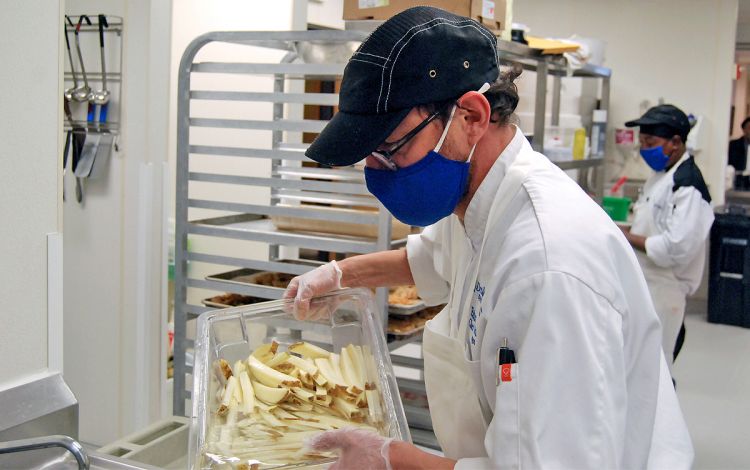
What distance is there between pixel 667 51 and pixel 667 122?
3.07m

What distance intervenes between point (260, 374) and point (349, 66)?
2.17ft

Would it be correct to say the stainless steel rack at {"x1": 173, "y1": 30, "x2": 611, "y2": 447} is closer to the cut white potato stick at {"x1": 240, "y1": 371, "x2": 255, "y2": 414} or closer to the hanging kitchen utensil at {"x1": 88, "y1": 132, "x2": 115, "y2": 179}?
the hanging kitchen utensil at {"x1": 88, "y1": 132, "x2": 115, "y2": 179}

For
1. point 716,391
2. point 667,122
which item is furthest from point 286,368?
point 716,391

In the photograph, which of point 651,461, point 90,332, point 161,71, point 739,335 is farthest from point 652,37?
point 651,461

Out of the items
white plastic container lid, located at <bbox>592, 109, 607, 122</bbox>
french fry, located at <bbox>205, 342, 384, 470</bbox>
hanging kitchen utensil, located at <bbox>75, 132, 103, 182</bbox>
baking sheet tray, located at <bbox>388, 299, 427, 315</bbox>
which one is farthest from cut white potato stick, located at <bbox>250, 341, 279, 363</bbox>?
white plastic container lid, located at <bbox>592, 109, 607, 122</bbox>

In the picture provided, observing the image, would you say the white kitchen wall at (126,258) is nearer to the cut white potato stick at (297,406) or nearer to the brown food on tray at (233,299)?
the brown food on tray at (233,299)

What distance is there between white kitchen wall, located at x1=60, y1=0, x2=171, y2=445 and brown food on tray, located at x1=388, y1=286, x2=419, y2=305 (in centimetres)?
114

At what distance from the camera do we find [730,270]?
6.99 meters

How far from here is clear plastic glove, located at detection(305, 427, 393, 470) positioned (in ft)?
4.33

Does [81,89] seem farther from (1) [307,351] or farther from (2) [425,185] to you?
(2) [425,185]

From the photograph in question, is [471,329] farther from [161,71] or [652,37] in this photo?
[652,37]

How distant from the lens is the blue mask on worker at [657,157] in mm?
4574

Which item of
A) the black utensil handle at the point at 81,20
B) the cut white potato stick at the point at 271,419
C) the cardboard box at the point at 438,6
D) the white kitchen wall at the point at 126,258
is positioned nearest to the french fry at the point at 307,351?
the cut white potato stick at the point at 271,419

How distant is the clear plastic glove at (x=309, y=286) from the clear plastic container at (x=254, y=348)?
0.08ft
